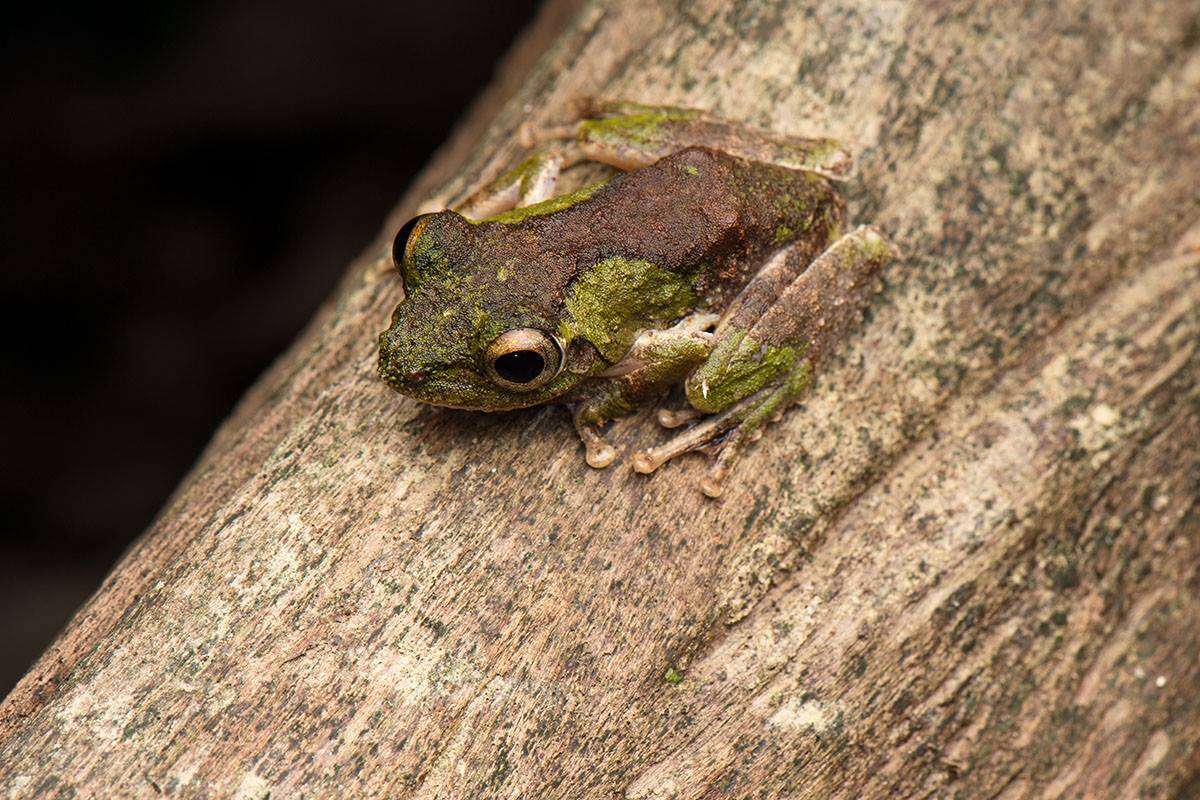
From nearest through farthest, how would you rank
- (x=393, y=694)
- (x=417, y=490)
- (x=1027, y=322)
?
(x=393, y=694) < (x=417, y=490) < (x=1027, y=322)

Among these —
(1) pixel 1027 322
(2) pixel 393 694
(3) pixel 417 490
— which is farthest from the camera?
(1) pixel 1027 322

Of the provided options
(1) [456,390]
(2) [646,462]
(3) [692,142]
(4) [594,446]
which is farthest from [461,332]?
(3) [692,142]

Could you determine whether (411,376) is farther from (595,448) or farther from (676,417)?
(676,417)

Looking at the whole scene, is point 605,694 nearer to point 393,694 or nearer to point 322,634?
point 393,694

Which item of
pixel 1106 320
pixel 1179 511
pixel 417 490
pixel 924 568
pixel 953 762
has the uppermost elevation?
pixel 1106 320

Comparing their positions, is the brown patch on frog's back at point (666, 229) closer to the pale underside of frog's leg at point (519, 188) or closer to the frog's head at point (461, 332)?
the frog's head at point (461, 332)

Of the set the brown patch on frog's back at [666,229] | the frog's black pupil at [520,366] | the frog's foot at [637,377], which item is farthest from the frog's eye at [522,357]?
the frog's foot at [637,377]

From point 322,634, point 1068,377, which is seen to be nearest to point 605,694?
point 322,634
